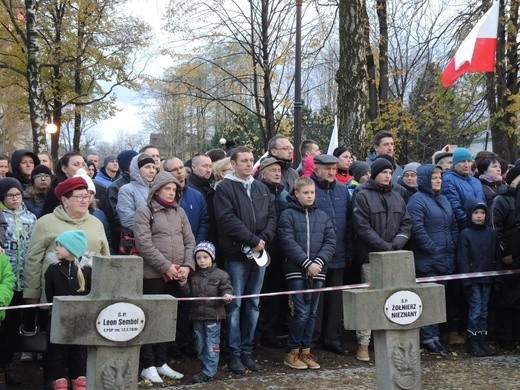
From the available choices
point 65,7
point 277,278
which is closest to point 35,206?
point 277,278

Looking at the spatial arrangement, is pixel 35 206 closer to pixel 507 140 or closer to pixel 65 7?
pixel 507 140

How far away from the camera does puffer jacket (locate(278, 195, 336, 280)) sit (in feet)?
22.8

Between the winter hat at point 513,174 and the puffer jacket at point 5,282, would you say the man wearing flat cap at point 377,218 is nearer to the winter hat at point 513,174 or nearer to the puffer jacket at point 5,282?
the winter hat at point 513,174

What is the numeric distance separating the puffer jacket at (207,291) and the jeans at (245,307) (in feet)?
0.58

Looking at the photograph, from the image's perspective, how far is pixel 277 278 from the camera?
307 inches

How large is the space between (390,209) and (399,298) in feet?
9.58

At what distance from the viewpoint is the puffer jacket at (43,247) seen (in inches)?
234

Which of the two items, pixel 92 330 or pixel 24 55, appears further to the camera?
pixel 24 55

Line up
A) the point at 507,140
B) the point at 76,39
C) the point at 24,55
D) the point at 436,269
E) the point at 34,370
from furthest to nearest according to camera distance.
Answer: the point at 76,39
the point at 24,55
the point at 507,140
the point at 436,269
the point at 34,370

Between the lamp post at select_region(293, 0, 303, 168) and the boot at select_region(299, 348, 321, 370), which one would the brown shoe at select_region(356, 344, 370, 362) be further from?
the lamp post at select_region(293, 0, 303, 168)

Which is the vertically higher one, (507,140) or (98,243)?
(507,140)

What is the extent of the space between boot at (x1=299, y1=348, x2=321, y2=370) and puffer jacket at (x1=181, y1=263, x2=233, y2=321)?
1031 mm

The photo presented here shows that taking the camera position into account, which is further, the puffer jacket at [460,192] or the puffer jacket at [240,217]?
the puffer jacket at [460,192]

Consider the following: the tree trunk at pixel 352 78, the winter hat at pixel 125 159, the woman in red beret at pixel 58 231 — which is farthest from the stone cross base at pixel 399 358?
the tree trunk at pixel 352 78
